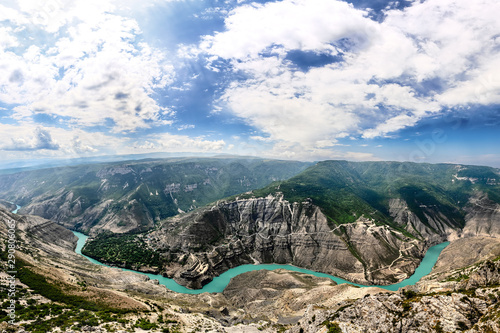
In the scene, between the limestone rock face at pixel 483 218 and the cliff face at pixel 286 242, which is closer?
the cliff face at pixel 286 242

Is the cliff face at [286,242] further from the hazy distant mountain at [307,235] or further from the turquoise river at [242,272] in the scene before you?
the turquoise river at [242,272]

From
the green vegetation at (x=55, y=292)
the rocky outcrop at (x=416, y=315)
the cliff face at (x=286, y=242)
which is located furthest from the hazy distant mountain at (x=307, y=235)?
the rocky outcrop at (x=416, y=315)

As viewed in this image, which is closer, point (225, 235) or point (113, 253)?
point (113, 253)

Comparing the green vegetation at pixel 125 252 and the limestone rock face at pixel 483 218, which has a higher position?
the limestone rock face at pixel 483 218

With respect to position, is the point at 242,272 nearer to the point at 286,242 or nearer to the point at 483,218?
the point at 286,242

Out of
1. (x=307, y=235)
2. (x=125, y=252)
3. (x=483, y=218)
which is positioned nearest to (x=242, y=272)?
(x=307, y=235)

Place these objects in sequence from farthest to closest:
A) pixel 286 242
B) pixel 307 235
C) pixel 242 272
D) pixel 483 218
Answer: pixel 483 218
pixel 286 242
pixel 307 235
pixel 242 272

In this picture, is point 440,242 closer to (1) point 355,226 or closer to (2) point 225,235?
(1) point 355,226

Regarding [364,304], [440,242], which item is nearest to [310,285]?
[364,304]

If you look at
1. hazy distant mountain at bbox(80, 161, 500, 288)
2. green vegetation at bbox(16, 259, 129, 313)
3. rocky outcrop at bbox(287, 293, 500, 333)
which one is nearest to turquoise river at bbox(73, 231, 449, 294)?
hazy distant mountain at bbox(80, 161, 500, 288)

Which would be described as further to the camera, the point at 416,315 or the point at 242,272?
the point at 242,272

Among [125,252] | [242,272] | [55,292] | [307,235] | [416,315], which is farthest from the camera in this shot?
[307,235]
